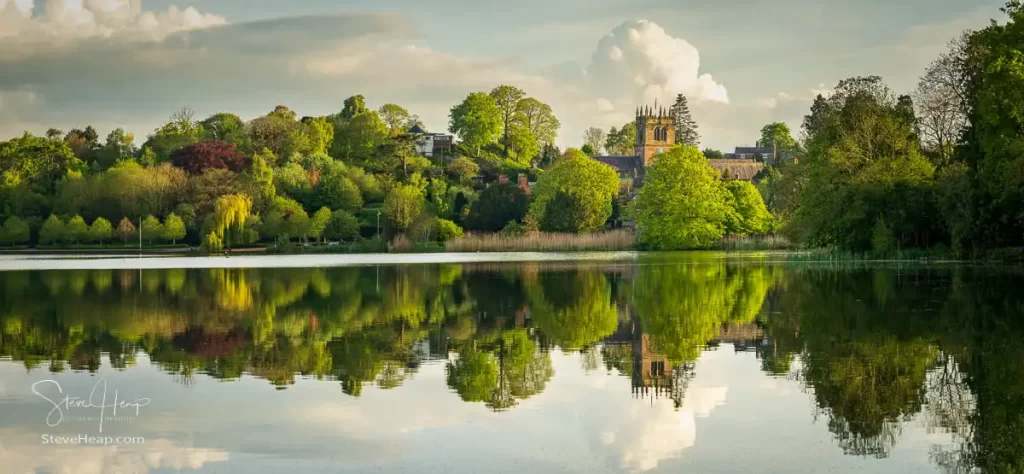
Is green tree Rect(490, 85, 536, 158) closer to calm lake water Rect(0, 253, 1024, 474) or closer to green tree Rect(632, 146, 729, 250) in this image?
green tree Rect(632, 146, 729, 250)

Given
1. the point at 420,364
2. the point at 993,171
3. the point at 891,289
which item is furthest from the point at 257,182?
the point at 420,364

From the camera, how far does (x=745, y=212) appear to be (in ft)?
305

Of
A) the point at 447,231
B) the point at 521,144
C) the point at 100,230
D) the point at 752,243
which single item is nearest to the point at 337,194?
the point at 447,231

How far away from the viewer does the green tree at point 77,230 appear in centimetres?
10850

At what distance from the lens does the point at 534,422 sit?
512 inches

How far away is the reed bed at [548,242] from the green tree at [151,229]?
32585 mm

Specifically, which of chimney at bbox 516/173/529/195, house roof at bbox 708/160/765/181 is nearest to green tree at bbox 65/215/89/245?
chimney at bbox 516/173/529/195

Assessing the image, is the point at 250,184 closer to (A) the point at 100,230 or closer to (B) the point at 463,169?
(A) the point at 100,230

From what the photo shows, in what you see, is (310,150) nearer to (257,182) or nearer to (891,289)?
(257,182)

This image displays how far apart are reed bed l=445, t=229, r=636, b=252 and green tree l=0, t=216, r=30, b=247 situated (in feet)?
162

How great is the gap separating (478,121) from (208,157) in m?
43.5

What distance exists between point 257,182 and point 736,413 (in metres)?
97.5

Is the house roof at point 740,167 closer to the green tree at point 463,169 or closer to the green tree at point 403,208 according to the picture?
the green tree at point 463,169

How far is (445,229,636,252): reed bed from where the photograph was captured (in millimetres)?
86000
